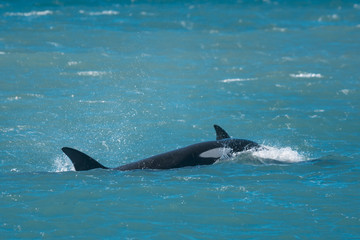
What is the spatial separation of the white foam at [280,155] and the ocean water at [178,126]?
0.05 metres

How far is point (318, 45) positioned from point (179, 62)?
11.1 metres

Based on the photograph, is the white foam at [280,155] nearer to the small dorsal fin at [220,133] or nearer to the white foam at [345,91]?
the small dorsal fin at [220,133]

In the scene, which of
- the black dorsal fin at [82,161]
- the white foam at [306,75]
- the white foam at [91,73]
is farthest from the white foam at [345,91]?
the black dorsal fin at [82,161]

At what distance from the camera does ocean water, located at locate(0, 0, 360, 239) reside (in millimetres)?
11875

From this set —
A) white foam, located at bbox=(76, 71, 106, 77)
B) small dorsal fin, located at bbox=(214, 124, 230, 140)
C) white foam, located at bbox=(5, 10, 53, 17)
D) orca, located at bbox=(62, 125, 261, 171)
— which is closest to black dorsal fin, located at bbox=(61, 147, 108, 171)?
orca, located at bbox=(62, 125, 261, 171)

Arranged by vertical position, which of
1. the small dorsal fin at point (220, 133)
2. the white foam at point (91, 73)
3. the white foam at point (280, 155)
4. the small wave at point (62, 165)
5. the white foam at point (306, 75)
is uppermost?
the small dorsal fin at point (220, 133)

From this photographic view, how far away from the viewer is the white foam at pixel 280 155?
15.9 meters

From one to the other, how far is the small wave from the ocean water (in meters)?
0.06

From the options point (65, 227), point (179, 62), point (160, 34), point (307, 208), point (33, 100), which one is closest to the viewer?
point (65, 227)

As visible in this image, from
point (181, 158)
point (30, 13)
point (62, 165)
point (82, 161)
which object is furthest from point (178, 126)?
point (30, 13)

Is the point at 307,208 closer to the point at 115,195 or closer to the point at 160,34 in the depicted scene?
the point at 115,195

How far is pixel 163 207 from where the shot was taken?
12.4m

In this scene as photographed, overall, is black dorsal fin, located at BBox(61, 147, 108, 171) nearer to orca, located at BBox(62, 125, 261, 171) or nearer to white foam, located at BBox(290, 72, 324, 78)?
orca, located at BBox(62, 125, 261, 171)

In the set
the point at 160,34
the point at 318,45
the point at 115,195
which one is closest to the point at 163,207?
the point at 115,195
